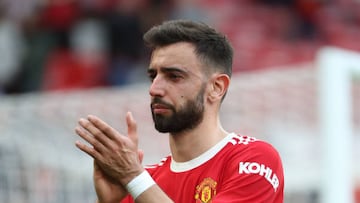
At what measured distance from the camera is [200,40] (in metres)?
4.57

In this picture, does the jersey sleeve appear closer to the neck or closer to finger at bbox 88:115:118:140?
the neck

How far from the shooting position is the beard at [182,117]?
14.4ft

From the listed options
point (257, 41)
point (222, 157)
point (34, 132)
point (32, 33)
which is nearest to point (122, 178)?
point (222, 157)

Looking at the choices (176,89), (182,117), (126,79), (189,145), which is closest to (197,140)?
(189,145)

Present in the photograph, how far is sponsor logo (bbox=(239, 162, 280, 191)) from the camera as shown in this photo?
14.3 ft

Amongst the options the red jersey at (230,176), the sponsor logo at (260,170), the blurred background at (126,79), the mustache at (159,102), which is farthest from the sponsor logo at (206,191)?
the blurred background at (126,79)

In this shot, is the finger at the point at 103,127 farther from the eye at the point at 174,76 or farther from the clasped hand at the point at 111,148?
the eye at the point at 174,76

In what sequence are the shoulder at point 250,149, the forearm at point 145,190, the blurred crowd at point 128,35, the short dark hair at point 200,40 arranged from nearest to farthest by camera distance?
1. the forearm at point 145,190
2. the shoulder at point 250,149
3. the short dark hair at point 200,40
4. the blurred crowd at point 128,35

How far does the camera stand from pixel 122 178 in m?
4.22

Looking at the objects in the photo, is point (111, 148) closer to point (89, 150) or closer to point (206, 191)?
point (89, 150)

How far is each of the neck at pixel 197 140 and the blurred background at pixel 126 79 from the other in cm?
276

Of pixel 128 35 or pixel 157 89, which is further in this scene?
pixel 128 35

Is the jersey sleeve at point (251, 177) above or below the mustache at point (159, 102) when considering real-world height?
below

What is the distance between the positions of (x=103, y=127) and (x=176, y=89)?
1.45ft
